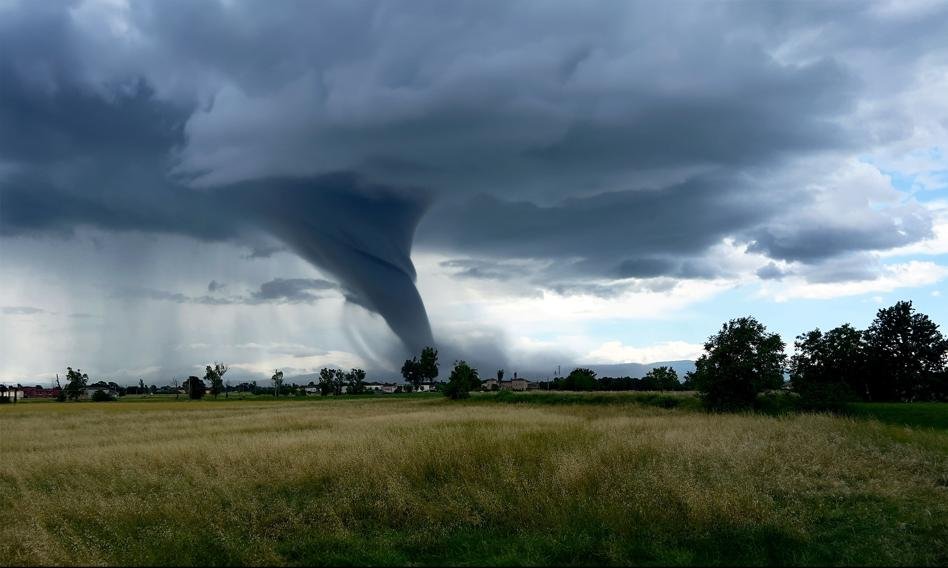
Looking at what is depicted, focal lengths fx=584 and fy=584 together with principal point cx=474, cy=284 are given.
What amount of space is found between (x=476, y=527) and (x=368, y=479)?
Answer: 13.8 feet

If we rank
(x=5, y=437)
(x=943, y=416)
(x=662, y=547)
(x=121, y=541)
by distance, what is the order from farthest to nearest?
1. (x=5, y=437)
2. (x=943, y=416)
3. (x=121, y=541)
4. (x=662, y=547)

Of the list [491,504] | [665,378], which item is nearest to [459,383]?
[665,378]

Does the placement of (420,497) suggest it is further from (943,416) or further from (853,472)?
(943,416)

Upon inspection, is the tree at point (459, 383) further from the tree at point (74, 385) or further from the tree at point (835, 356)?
the tree at point (74, 385)

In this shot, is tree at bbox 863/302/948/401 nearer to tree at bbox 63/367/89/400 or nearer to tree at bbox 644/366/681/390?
tree at bbox 644/366/681/390

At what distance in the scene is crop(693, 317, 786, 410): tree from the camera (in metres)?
45.9

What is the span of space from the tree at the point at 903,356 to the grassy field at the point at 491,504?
70.7 m

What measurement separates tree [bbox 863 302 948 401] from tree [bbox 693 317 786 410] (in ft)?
140

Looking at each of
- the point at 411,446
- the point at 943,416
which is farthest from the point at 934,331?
the point at 411,446

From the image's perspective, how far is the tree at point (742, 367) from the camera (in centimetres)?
4594

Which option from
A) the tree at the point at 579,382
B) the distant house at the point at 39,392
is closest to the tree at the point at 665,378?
A: the tree at the point at 579,382

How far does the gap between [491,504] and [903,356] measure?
3544 inches

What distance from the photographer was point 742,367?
45.8 m

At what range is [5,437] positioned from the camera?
34406mm
